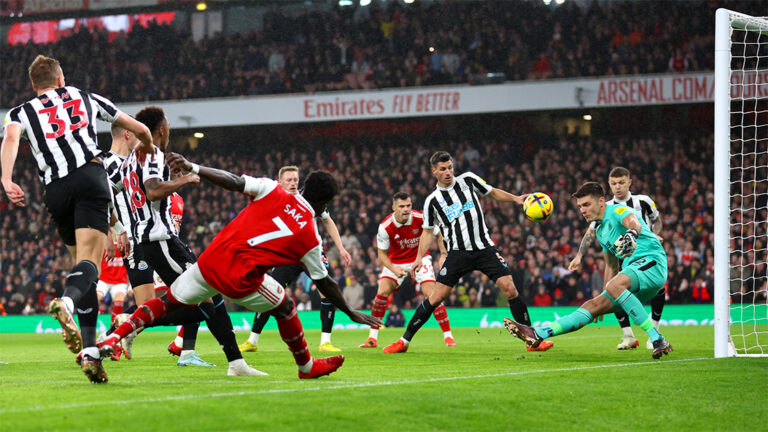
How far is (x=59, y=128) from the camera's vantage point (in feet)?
20.9

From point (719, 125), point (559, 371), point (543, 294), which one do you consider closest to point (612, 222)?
point (719, 125)

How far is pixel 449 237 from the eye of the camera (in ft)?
35.5

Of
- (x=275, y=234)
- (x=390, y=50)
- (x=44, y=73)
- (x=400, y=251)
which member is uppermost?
(x=390, y=50)

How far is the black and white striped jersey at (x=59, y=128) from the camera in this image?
6332mm

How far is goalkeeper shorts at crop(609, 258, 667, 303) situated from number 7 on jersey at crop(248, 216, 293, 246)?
404 centimetres

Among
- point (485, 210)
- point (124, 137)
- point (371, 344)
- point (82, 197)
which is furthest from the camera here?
point (485, 210)

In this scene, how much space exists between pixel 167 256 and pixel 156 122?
1064 millimetres

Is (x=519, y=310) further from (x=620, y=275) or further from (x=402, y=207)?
(x=402, y=207)

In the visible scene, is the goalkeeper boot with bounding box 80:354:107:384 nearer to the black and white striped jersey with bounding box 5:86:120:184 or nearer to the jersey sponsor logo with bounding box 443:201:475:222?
the black and white striped jersey with bounding box 5:86:120:184

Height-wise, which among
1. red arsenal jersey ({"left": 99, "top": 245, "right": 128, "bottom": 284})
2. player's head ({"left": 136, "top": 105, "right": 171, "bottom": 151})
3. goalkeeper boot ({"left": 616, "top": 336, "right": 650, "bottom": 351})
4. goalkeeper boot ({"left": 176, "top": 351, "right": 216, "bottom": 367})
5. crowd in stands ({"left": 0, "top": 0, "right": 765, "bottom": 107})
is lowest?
goalkeeper boot ({"left": 616, "top": 336, "right": 650, "bottom": 351})

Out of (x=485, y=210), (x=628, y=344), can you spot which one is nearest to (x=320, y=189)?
(x=628, y=344)

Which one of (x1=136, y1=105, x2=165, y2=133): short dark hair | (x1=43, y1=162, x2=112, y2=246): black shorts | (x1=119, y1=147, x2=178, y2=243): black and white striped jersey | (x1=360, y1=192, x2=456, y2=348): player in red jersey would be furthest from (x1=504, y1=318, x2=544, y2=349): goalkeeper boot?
(x1=360, y1=192, x2=456, y2=348): player in red jersey

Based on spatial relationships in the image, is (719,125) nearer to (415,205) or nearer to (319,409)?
(319,409)

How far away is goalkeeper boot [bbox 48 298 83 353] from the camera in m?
5.55
